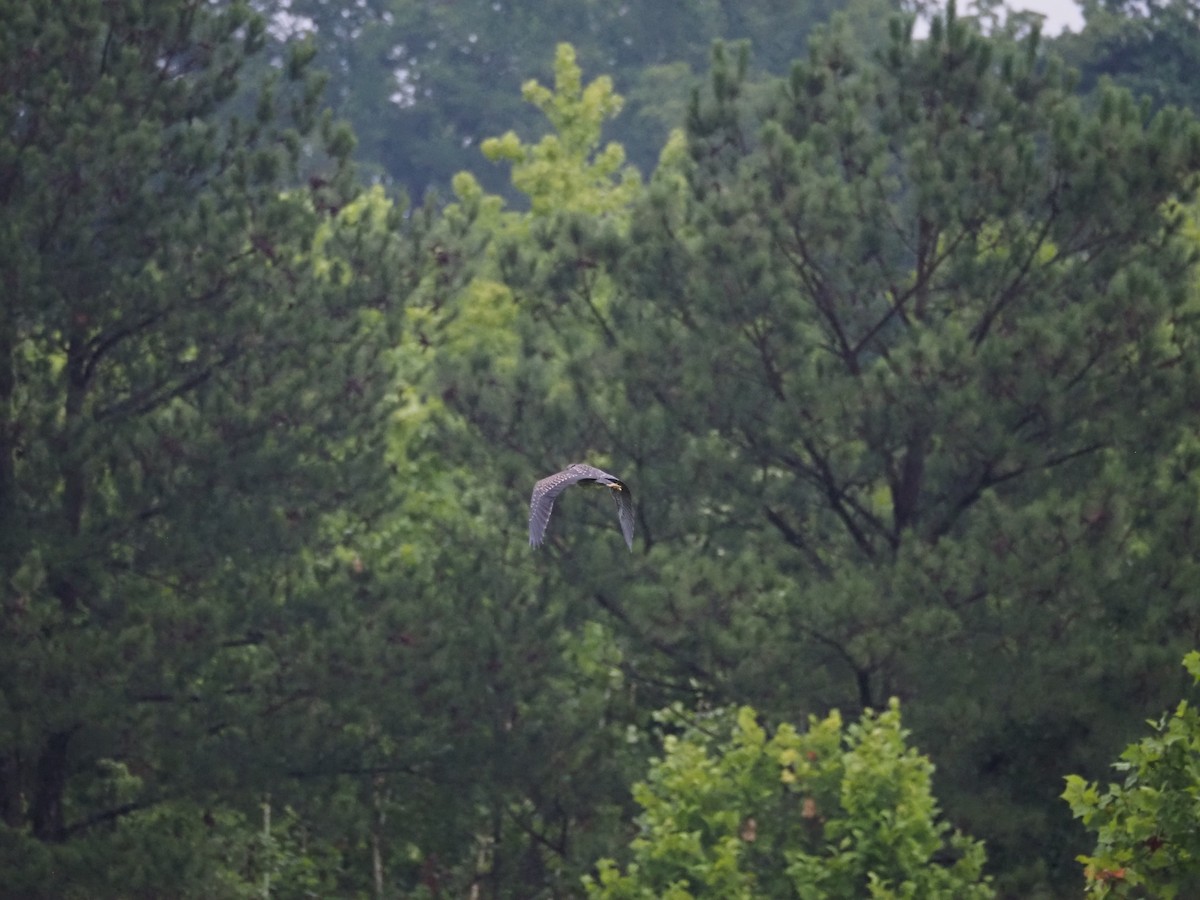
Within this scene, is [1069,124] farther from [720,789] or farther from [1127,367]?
[720,789]

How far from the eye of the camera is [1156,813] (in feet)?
31.3

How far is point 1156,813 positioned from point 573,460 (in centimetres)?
827

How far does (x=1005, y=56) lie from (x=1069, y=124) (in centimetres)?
109

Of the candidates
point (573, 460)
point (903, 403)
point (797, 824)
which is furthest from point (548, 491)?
point (573, 460)

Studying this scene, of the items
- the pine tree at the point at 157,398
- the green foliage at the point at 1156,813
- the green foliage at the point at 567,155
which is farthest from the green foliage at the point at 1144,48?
the green foliage at the point at 1156,813

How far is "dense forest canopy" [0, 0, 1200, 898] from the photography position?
15844mm

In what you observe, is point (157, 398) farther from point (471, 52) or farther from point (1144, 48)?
point (471, 52)

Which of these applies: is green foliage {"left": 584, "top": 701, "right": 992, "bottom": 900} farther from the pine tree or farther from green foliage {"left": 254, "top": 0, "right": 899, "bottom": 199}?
green foliage {"left": 254, "top": 0, "right": 899, "bottom": 199}

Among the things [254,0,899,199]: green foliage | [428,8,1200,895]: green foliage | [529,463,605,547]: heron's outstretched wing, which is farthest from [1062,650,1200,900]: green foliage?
[254,0,899,199]: green foliage

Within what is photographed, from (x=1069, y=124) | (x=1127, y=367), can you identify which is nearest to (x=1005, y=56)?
(x=1069, y=124)

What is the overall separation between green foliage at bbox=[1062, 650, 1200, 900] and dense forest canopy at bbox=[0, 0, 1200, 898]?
18.8 feet

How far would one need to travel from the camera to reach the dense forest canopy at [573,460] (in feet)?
52.0

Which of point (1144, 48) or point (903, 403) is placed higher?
point (1144, 48)

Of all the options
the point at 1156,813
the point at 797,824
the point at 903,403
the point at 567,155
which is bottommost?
the point at 1156,813
